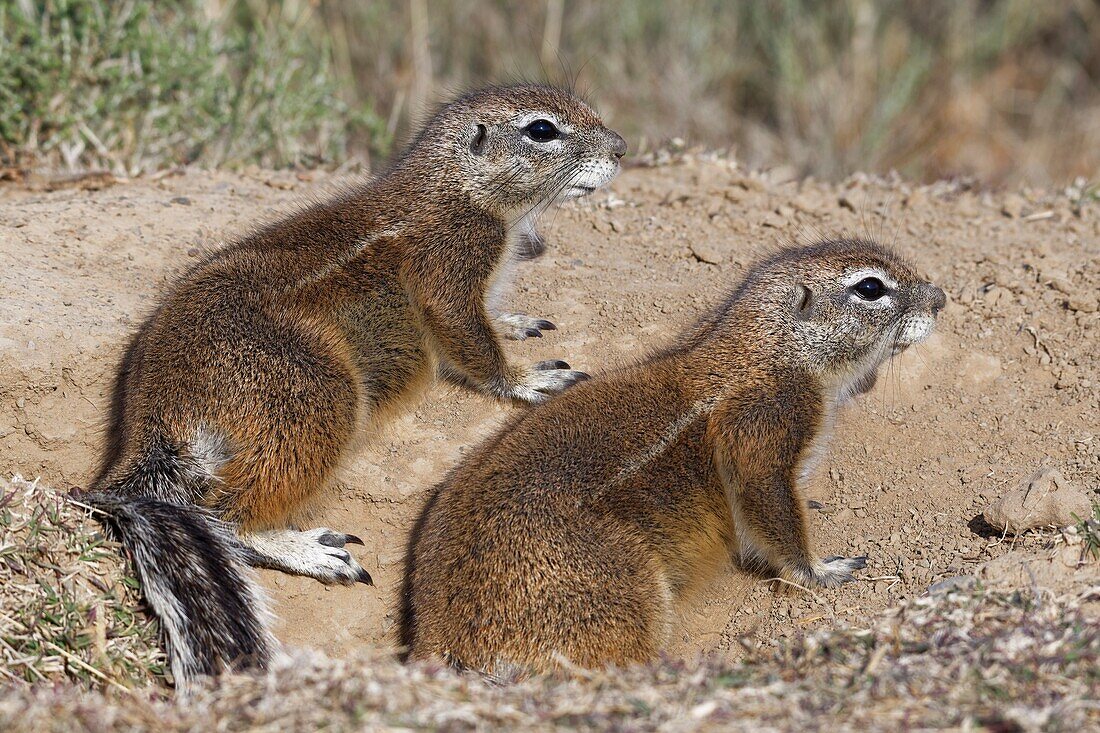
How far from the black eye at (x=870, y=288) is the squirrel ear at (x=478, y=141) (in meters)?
1.93

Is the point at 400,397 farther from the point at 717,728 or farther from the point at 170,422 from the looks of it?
the point at 717,728

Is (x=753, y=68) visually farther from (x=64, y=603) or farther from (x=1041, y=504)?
(x=64, y=603)

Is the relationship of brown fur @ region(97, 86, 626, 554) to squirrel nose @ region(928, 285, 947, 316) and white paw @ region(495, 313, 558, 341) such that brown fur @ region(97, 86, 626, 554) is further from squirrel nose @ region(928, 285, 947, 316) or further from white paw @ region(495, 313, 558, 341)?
squirrel nose @ region(928, 285, 947, 316)

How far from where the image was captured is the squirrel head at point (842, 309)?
5.13 meters

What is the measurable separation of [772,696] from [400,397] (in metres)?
2.59

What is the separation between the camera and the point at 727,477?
4.74 metres

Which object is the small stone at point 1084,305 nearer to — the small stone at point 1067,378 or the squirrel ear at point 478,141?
the small stone at point 1067,378

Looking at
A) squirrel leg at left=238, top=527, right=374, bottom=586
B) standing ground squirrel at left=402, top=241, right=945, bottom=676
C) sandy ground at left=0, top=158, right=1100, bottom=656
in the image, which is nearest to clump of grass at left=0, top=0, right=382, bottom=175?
sandy ground at left=0, top=158, right=1100, bottom=656

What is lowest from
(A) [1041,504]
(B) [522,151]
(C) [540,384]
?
(C) [540,384]

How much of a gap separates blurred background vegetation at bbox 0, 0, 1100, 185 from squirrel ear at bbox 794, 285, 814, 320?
361 centimetres

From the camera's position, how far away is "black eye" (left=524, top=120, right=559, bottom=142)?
19.2 ft

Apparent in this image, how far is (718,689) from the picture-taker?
3.30 meters

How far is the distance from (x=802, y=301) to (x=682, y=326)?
2.63 feet

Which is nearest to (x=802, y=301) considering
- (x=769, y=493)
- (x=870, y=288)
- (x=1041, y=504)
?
(x=870, y=288)
